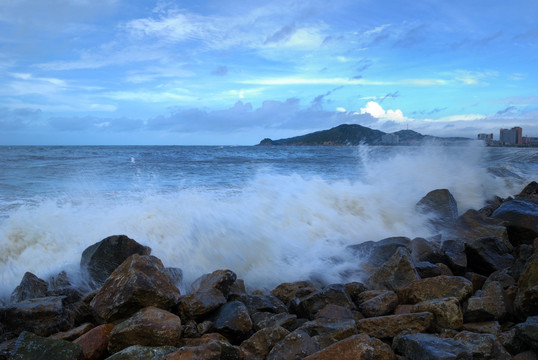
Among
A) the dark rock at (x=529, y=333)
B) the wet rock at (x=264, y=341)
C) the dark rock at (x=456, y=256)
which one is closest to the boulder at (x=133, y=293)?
the wet rock at (x=264, y=341)

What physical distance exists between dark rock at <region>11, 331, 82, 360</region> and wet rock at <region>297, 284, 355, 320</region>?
6.44 feet

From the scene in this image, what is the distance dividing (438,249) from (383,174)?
30.9 ft

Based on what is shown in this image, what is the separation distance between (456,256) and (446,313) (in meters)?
1.77

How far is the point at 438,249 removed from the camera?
5.31 m

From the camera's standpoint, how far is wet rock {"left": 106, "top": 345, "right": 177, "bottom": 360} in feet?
8.89

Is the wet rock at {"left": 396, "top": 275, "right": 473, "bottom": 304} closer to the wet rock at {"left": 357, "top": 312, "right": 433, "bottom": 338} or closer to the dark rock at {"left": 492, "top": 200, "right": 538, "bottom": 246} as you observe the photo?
the wet rock at {"left": 357, "top": 312, "right": 433, "bottom": 338}

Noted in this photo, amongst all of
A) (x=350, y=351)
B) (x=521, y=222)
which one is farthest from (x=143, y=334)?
(x=521, y=222)

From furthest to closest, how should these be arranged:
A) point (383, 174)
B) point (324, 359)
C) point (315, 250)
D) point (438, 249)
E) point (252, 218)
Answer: point (383, 174), point (252, 218), point (315, 250), point (438, 249), point (324, 359)

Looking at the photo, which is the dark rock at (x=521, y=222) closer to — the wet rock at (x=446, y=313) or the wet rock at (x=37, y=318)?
the wet rock at (x=446, y=313)

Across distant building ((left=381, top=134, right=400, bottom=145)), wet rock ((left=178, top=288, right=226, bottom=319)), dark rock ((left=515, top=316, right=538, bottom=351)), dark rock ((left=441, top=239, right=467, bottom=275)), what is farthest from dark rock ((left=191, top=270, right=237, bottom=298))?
distant building ((left=381, top=134, right=400, bottom=145))

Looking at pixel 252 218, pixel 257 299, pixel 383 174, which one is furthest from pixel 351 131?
pixel 257 299

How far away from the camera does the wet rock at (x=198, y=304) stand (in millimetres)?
3619

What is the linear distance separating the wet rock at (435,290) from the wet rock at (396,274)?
0.24m

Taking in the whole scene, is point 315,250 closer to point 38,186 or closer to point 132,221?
point 132,221
